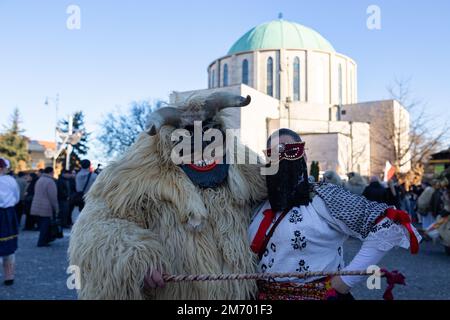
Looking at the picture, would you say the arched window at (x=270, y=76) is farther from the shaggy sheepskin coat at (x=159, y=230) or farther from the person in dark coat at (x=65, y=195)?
the shaggy sheepskin coat at (x=159, y=230)

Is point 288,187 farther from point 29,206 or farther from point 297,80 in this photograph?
point 297,80

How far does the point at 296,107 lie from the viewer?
46125 millimetres

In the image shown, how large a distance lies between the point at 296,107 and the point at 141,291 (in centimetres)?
4536

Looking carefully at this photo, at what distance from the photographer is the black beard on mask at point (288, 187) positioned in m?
2.25

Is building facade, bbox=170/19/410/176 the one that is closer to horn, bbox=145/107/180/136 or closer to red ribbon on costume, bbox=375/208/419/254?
horn, bbox=145/107/180/136

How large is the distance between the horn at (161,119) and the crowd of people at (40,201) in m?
4.47

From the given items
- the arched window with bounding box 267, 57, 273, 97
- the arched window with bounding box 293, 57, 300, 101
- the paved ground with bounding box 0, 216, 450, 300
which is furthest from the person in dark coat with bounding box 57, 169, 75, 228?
the arched window with bounding box 293, 57, 300, 101

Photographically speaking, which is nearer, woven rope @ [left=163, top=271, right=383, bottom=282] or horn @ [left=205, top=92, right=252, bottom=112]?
woven rope @ [left=163, top=271, right=383, bottom=282]

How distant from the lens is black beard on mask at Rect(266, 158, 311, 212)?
88.4 inches

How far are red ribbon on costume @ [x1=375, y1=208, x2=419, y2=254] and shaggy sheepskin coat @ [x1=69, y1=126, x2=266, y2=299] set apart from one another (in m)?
0.68

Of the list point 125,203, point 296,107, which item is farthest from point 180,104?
point 296,107

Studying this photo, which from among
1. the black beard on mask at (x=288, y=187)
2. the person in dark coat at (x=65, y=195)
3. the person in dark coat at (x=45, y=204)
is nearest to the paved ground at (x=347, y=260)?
the person in dark coat at (x=45, y=204)

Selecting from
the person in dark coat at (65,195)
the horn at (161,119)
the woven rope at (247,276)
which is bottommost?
the person in dark coat at (65,195)
